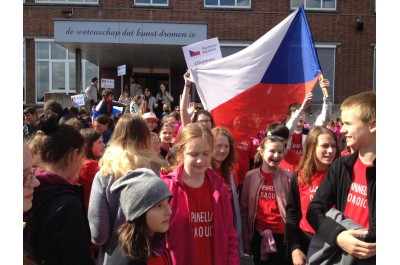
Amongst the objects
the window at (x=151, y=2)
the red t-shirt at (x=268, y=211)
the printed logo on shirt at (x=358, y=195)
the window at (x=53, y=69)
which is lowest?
the red t-shirt at (x=268, y=211)

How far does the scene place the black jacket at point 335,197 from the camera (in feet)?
7.41

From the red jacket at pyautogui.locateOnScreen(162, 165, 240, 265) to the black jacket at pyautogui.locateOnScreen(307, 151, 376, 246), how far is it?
2.26 ft

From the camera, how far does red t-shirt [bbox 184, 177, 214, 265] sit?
3027 millimetres

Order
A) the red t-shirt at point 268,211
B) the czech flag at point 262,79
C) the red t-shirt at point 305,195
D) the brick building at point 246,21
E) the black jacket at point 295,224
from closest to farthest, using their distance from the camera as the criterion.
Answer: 1. the black jacket at point 295,224
2. the red t-shirt at point 305,195
3. the red t-shirt at point 268,211
4. the czech flag at point 262,79
5. the brick building at point 246,21

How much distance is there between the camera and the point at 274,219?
4.00 meters

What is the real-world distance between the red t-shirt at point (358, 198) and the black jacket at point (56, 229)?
144 cm

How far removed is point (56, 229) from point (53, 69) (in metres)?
21.0

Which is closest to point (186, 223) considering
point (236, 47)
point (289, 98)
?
point (289, 98)

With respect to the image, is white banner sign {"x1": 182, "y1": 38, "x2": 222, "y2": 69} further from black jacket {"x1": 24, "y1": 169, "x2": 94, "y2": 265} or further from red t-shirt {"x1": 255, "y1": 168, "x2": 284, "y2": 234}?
black jacket {"x1": 24, "y1": 169, "x2": 94, "y2": 265}

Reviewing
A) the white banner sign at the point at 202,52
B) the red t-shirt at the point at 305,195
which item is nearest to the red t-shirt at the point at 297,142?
the red t-shirt at the point at 305,195

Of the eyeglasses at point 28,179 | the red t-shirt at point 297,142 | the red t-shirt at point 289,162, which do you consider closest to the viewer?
the eyeglasses at point 28,179

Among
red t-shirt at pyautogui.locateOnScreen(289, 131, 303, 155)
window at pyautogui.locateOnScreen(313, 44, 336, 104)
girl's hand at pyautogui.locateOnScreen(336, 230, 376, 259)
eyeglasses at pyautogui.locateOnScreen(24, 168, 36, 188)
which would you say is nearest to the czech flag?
red t-shirt at pyautogui.locateOnScreen(289, 131, 303, 155)

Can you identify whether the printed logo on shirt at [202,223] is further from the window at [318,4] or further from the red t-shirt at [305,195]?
the window at [318,4]

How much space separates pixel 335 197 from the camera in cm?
260
